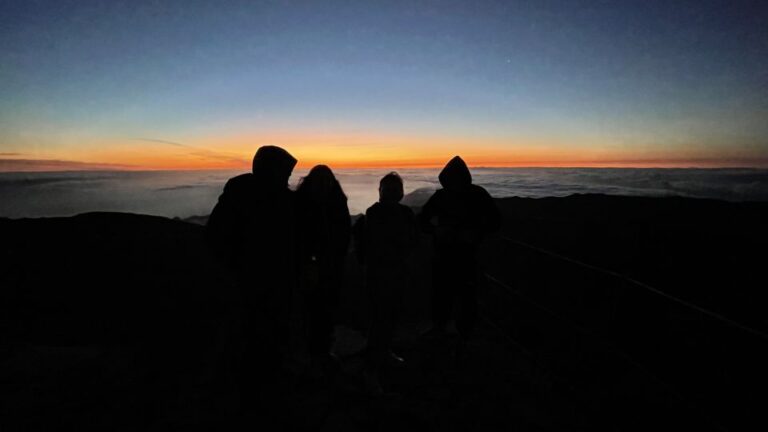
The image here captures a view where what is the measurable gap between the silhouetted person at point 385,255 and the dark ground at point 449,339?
0.37m

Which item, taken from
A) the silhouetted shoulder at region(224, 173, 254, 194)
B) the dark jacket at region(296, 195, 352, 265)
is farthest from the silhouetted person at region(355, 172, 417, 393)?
the silhouetted shoulder at region(224, 173, 254, 194)

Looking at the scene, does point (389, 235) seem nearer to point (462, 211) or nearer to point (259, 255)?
point (462, 211)

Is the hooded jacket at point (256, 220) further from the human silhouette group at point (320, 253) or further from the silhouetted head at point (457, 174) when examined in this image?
the silhouetted head at point (457, 174)

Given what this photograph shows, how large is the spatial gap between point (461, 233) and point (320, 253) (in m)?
1.43

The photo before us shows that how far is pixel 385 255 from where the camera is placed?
307cm

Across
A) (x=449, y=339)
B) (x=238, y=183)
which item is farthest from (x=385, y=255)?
(x=449, y=339)

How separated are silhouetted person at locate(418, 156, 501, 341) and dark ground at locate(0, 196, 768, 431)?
51 cm

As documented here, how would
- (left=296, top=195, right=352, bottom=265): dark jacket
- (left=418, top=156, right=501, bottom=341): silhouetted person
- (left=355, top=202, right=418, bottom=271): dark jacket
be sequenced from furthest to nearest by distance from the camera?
(left=418, top=156, right=501, bottom=341): silhouetted person < (left=355, top=202, right=418, bottom=271): dark jacket < (left=296, top=195, right=352, bottom=265): dark jacket

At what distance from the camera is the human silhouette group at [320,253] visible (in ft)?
8.38

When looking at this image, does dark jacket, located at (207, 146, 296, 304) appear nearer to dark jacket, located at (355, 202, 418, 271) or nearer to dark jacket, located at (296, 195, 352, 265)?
dark jacket, located at (296, 195, 352, 265)

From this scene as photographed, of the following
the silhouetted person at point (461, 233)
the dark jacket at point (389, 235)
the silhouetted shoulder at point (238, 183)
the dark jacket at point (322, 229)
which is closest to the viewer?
the silhouetted shoulder at point (238, 183)

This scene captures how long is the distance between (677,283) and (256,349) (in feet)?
43.2

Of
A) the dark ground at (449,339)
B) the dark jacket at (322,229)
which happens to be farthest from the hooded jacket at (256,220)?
the dark ground at (449,339)

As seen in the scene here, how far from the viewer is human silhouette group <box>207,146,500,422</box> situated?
8.38 ft
